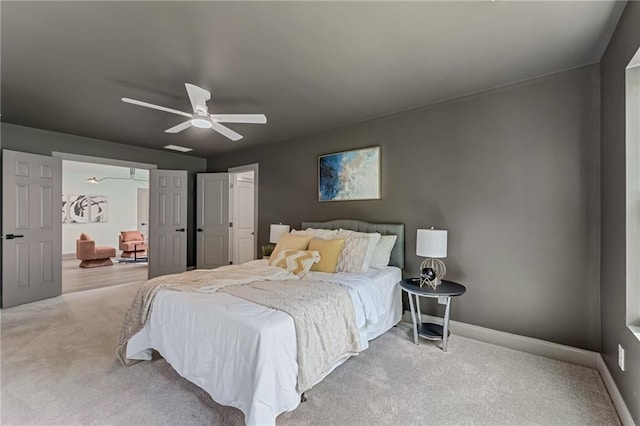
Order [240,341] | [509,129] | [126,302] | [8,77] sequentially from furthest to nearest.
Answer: [126,302]
[509,129]
[8,77]
[240,341]

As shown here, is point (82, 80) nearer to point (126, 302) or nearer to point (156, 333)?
point (156, 333)

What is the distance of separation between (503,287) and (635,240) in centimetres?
124

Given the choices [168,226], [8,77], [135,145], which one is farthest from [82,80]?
[168,226]

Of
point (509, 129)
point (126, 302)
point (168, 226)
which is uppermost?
point (509, 129)

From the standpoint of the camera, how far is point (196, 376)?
75.7 inches

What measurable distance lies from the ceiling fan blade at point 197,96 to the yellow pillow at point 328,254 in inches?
72.1

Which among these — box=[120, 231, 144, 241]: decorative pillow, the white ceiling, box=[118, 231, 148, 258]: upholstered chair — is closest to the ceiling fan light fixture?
the white ceiling

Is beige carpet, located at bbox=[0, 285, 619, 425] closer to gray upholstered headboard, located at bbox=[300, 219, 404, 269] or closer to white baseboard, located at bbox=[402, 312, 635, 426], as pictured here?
white baseboard, located at bbox=[402, 312, 635, 426]

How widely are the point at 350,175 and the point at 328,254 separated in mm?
1336

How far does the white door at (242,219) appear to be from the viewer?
234 inches

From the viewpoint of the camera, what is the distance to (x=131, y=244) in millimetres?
8094

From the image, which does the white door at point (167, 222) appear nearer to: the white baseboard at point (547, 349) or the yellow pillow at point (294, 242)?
the yellow pillow at point (294, 242)

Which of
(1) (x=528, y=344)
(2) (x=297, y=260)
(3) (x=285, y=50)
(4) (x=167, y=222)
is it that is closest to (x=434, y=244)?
(1) (x=528, y=344)

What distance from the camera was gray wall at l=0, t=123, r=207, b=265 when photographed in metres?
4.17
